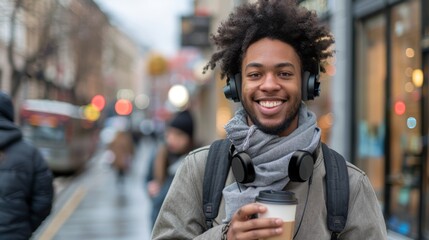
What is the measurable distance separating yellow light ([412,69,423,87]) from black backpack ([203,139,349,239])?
566 cm

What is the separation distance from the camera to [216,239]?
189cm

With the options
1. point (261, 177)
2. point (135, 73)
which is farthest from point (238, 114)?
point (135, 73)

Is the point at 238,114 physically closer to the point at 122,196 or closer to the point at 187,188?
the point at 187,188

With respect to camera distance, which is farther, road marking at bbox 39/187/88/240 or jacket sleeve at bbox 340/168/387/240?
road marking at bbox 39/187/88/240

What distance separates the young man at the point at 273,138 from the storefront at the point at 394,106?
217 inches

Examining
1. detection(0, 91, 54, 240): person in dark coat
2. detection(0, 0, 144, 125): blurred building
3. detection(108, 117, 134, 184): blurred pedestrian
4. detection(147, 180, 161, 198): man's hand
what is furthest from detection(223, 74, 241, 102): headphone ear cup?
detection(108, 117, 134, 184): blurred pedestrian

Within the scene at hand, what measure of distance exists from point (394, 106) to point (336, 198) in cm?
662

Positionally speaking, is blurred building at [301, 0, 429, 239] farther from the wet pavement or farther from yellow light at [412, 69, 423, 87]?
the wet pavement

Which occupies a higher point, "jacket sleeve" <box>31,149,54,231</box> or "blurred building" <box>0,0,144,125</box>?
"blurred building" <box>0,0,144,125</box>

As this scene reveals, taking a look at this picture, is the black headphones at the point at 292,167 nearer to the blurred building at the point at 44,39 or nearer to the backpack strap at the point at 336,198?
the backpack strap at the point at 336,198

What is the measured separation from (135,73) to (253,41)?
360 feet

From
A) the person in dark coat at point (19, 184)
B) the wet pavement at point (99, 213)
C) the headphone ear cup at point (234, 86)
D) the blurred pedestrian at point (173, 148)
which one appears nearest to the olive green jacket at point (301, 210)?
the headphone ear cup at point (234, 86)

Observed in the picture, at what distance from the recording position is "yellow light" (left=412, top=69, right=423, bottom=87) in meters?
7.39

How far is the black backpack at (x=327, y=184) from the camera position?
1.97 metres
